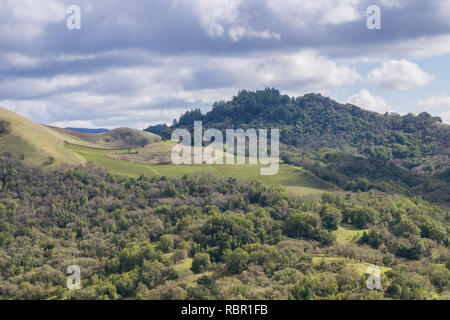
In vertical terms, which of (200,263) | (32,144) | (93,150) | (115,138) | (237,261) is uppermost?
(115,138)

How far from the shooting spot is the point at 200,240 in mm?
59406

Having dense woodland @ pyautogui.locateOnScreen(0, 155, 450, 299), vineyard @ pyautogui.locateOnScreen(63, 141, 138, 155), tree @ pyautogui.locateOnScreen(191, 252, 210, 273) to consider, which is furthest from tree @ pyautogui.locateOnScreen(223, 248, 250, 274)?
vineyard @ pyautogui.locateOnScreen(63, 141, 138, 155)

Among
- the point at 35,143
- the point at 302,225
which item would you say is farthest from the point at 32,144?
the point at 302,225

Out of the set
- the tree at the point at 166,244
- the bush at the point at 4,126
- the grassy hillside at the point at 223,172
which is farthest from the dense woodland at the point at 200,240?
the bush at the point at 4,126

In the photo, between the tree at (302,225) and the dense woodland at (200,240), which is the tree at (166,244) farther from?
the tree at (302,225)

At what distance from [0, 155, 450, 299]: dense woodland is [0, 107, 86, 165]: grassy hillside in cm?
330

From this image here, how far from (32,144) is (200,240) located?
46.8 meters

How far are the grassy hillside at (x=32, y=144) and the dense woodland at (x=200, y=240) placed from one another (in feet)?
10.8

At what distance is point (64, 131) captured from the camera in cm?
11125

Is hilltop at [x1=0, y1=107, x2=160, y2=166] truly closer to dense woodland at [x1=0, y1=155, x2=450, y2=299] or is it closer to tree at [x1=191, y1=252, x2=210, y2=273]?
dense woodland at [x1=0, y1=155, x2=450, y2=299]

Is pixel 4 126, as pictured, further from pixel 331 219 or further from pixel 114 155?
pixel 331 219

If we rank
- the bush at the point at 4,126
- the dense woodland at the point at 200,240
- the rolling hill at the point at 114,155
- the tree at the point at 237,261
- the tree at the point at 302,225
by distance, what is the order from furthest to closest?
the bush at the point at 4,126, the rolling hill at the point at 114,155, the tree at the point at 302,225, the tree at the point at 237,261, the dense woodland at the point at 200,240

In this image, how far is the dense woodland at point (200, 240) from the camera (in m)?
43.4
